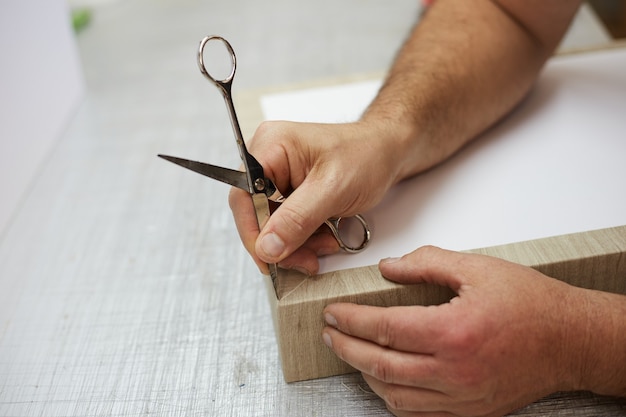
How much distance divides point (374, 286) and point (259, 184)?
7.1 inches

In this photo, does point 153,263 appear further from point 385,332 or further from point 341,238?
point 385,332

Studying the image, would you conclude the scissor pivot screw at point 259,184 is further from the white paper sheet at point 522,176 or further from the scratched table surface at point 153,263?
the scratched table surface at point 153,263

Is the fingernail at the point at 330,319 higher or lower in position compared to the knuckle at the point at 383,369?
higher

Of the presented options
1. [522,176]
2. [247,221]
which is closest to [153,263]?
[247,221]

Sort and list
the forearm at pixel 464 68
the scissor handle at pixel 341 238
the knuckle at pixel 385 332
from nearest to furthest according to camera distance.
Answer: the knuckle at pixel 385 332, the scissor handle at pixel 341 238, the forearm at pixel 464 68

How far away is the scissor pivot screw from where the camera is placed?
0.80m

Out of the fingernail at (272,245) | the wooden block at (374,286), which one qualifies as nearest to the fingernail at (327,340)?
the wooden block at (374,286)

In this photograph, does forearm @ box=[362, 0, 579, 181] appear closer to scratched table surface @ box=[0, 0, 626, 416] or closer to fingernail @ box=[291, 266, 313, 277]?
fingernail @ box=[291, 266, 313, 277]

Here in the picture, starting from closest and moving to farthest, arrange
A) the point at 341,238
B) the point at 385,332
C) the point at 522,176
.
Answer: the point at 385,332 → the point at 341,238 → the point at 522,176

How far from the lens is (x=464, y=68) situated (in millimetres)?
1080

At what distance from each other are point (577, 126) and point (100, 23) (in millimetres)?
1365

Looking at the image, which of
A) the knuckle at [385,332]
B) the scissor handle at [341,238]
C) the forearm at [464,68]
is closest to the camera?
the knuckle at [385,332]

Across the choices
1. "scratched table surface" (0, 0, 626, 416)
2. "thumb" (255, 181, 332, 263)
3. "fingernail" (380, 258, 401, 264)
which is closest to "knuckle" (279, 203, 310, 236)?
"thumb" (255, 181, 332, 263)

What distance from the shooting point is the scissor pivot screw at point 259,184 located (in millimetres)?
798
